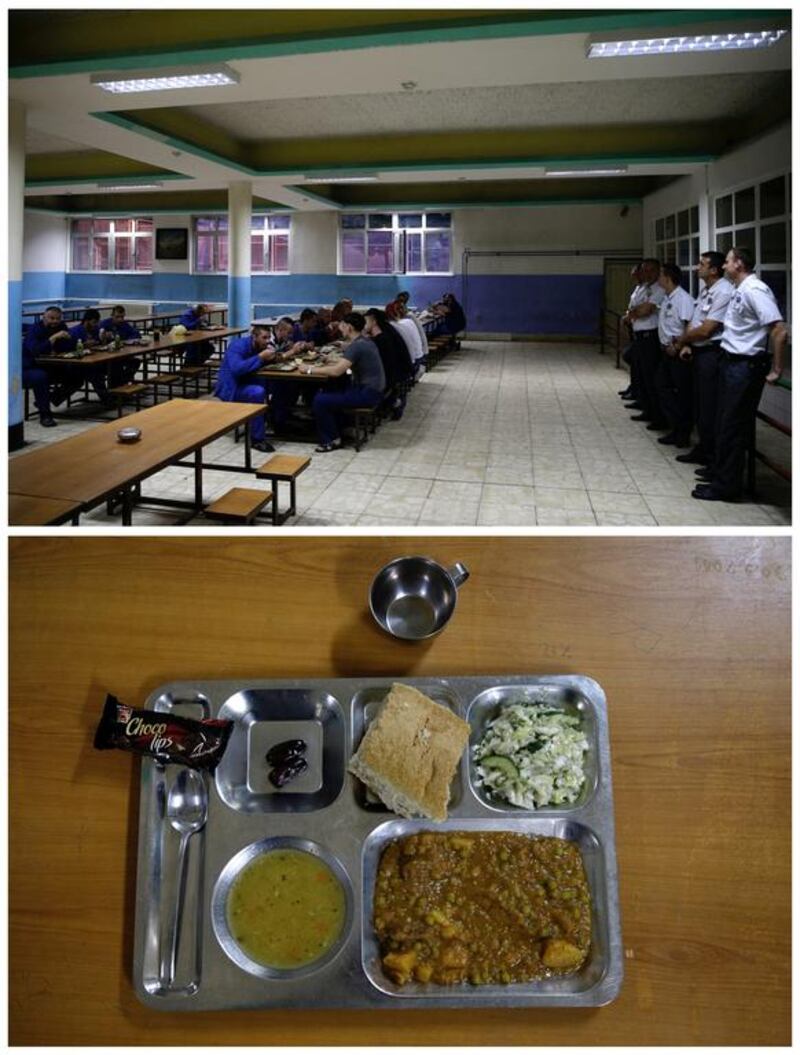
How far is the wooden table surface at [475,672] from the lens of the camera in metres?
1.20

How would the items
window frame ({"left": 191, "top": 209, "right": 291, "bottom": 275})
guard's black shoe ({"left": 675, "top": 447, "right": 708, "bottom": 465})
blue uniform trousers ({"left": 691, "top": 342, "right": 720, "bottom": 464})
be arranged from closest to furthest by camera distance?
1. blue uniform trousers ({"left": 691, "top": 342, "right": 720, "bottom": 464})
2. guard's black shoe ({"left": 675, "top": 447, "right": 708, "bottom": 465})
3. window frame ({"left": 191, "top": 209, "right": 291, "bottom": 275})

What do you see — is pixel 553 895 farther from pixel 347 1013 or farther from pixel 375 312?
pixel 375 312

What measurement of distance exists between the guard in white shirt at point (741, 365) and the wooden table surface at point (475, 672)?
225 cm

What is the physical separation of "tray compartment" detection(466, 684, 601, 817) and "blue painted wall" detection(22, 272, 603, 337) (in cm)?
1118

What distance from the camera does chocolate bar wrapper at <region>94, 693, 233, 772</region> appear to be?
1.25 meters

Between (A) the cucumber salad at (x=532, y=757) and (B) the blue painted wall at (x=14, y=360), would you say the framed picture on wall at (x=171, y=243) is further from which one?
(A) the cucumber salad at (x=532, y=757)

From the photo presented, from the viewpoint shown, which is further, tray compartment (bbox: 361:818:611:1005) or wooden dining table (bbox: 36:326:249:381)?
wooden dining table (bbox: 36:326:249:381)

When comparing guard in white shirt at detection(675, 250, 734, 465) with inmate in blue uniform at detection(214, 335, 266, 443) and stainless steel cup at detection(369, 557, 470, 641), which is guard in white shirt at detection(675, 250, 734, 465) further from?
stainless steel cup at detection(369, 557, 470, 641)

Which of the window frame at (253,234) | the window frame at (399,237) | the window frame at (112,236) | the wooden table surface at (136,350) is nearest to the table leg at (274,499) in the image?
the wooden table surface at (136,350)

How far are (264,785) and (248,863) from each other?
0.42 feet

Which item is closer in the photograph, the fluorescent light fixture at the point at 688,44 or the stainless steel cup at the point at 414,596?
the stainless steel cup at the point at 414,596

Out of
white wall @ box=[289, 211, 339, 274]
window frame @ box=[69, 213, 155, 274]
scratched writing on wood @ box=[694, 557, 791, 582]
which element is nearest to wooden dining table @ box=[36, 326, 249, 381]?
scratched writing on wood @ box=[694, 557, 791, 582]

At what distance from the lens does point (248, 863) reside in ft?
4.08

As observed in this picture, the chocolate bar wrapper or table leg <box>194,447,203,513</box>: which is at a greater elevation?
table leg <box>194,447,203,513</box>
